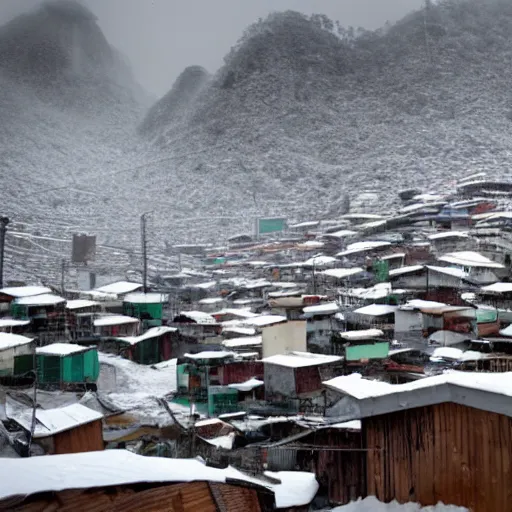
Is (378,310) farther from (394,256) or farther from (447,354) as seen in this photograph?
(394,256)

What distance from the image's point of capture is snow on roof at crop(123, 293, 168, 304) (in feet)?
45.9

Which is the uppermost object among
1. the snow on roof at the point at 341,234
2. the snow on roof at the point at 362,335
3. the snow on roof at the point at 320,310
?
the snow on roof at the point at 341,234

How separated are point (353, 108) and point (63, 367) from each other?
3856cm

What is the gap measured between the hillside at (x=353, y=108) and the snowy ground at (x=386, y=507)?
26813 millimetres

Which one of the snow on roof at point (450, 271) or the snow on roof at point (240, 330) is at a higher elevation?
the snow on roof at point (450, 271)

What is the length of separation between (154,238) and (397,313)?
1778 cm

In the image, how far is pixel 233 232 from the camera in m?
28.6

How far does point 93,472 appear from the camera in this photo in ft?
6.54

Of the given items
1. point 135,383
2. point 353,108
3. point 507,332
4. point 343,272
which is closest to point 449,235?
point 343,272

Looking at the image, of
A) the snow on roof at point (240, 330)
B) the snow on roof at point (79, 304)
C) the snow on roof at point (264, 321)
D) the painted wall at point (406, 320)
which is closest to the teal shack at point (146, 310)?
the snow on roof at point (79, 304)

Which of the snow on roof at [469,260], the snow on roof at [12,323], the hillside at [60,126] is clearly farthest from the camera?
the hillside at [60,126]

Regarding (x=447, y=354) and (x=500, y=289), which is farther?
(x=500, y=289)

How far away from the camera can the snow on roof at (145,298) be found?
14.0 m

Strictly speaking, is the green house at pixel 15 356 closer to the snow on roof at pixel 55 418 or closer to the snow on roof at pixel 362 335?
the snow on roof at pixel 55 418
